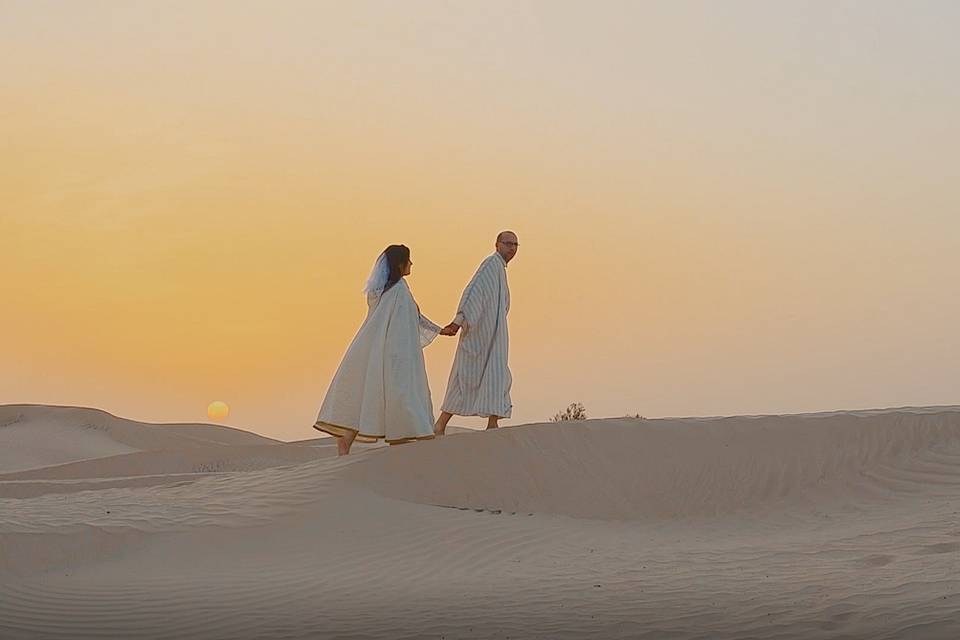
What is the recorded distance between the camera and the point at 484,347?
14.9 metres

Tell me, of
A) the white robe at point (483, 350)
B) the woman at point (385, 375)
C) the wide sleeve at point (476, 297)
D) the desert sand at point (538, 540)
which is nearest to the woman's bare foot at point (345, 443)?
the woman at point (385, 375)

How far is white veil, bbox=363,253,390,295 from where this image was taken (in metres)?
14.2

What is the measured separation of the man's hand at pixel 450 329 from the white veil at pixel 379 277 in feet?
3.19

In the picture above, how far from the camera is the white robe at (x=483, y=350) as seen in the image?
48.2ft

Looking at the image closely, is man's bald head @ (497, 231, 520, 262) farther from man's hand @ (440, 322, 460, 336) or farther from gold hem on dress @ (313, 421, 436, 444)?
gold hem on dress @ (313, 421, 436, 444)

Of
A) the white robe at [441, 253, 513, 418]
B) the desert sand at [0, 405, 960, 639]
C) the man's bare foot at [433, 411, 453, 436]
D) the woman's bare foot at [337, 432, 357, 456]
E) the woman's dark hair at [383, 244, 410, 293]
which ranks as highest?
the woman's dark hair at [383, 244, 410, 293]

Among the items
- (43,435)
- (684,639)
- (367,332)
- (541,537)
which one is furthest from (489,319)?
(43,435)

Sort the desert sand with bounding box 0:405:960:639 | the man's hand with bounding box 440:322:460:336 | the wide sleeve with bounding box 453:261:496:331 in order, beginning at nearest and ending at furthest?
the desert sand with bounding box 0:405:960:639 → the man's hand with bounding box 440:322:460:336 → the wide sleeve with bounding box 453:261:496:331

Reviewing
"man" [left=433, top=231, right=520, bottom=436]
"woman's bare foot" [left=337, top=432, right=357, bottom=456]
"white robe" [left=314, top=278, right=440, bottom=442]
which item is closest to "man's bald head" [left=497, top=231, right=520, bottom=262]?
"man" [left=433, top=231, right=520, bottom=436]

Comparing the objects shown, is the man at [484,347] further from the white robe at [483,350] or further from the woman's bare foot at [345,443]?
the woman's bare foot at [345,443]

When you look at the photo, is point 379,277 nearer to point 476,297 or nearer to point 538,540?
point 476,297

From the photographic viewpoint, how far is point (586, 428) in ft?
48.7

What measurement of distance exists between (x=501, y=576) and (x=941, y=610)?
364 cm

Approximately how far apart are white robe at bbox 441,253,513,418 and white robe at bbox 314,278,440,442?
0.75 metres
